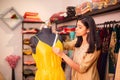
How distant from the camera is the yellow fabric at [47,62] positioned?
207 centimetres

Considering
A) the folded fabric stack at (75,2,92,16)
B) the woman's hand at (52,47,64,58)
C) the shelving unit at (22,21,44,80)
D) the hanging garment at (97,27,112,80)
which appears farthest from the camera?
the shelving unit at (22,21,44,80)

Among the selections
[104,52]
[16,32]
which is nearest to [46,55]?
[104,52]

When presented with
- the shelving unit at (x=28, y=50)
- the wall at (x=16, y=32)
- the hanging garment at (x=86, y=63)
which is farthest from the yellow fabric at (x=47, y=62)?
the wall at (x=16, y=32)

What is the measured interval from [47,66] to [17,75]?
2895 millimetres

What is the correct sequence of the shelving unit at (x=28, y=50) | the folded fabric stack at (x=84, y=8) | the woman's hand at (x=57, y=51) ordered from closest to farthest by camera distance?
the woman's hand at (x=57, y=51) → the folded fabric stack at (x=84, y=8) → the shelving unit at (x=28, y=50)

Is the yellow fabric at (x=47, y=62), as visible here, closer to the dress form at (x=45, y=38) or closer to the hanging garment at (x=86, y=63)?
the dress form at (x=45, y=38)

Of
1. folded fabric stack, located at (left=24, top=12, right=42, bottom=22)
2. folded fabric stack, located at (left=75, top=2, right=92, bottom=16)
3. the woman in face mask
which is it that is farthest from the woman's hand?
folded fabric stack, located at (left=24, top=12, right=42, bottom=22)

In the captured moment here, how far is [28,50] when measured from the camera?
4.62 m

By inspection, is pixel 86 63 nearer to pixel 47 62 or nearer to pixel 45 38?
pixel 47 62

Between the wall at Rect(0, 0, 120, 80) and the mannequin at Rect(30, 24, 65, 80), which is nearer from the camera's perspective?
the mannequin at Rect(30, 24, 65, 80)

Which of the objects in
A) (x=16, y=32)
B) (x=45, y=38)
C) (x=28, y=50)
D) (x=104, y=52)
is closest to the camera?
(x=45, y=38)

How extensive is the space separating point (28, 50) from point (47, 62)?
2600mm

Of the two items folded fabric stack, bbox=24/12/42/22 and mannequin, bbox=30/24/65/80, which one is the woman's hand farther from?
folded fabric stack, bbox=24/12/42/22

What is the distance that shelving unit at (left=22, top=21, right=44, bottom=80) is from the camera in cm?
455
